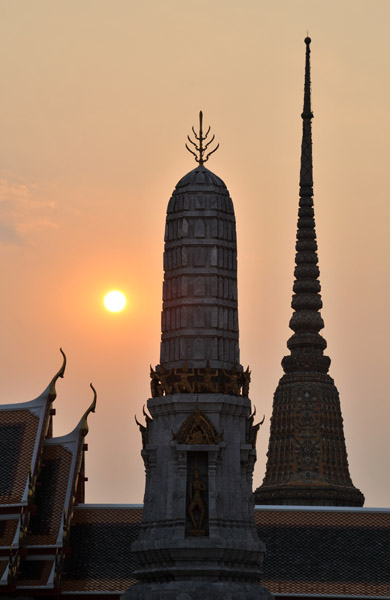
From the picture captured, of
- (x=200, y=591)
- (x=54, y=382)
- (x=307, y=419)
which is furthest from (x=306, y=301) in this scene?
(x=200, y=591)

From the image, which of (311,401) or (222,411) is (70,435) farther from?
(311,401)

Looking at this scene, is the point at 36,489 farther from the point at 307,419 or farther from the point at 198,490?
the point at 307,419

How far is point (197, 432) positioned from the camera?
52500 mm

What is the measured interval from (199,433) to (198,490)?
5.84 ft

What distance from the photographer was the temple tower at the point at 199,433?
5172 centimetres

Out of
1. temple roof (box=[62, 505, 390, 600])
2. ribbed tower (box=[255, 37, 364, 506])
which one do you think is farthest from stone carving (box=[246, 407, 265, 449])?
ribbed tower (box=[255, 37, 364, 506])

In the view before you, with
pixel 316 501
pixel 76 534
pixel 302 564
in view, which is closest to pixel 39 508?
pixel 76 534

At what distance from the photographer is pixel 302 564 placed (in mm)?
70625

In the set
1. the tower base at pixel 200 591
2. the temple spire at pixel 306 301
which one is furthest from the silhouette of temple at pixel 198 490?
the temple spire at pixel 306 301

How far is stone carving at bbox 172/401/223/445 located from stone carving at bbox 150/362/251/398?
892 mm

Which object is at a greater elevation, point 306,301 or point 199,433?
point 306,301

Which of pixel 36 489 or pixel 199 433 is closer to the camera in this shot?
pixel 199 433

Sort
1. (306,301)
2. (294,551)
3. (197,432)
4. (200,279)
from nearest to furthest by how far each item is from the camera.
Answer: (197,432)
(200,279)
(294,551)
(306,301)

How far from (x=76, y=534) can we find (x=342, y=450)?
43890 mm
